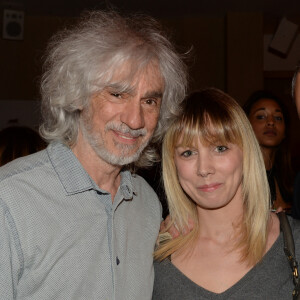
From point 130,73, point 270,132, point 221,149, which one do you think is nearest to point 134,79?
point 130,73

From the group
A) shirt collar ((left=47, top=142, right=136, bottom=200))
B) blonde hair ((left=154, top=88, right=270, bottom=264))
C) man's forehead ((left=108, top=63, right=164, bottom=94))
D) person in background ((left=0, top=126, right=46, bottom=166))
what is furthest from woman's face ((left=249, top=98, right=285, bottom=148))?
shirt collar ((left=47, top=142, right=136, bottom=200))

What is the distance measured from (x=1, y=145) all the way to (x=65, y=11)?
9.81ft

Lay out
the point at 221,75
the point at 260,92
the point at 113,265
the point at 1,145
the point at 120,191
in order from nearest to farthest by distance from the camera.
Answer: the point at 113,265 → the point at 120,191 → the point at 1,145 → the point at 260,92 → the point at 221,75

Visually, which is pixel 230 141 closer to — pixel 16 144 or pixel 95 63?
pixel 95 63

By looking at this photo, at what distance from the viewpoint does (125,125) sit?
1766mm

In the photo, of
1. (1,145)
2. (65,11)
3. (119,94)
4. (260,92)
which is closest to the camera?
(119,94)

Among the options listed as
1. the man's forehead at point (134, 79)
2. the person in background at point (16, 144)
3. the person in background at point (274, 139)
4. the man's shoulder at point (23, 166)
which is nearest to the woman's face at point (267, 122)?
the person in background at point (274, 139)

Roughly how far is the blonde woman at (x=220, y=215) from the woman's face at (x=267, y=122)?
4.89 feet

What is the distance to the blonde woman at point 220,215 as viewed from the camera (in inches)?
73.5

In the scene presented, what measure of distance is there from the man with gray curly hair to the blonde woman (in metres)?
0.13

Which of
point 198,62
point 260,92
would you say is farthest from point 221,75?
point 260,92

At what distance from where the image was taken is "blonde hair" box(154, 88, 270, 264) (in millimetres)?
1950

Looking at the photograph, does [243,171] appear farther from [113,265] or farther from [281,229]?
[113,265]

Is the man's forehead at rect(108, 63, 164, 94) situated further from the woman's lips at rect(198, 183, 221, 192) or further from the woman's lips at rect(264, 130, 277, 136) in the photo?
the woman's lips at rect(264, 130, 277, 136)
